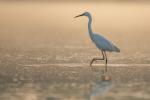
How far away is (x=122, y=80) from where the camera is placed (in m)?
13.5

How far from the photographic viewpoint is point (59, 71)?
14562mm

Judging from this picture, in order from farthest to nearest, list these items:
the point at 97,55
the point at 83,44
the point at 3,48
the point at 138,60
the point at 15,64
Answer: the point at 83,44 < the point at 3,48 < the point at 97,55 < the point at 138,60 < the point at 15,64

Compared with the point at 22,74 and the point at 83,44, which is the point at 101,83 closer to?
the point at 22,74

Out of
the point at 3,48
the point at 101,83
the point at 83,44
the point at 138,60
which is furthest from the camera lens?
the point at 83,44

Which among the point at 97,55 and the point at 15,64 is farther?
the point at 97,55

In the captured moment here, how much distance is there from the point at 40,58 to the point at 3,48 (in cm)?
301

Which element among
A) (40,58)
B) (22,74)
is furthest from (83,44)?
(22,74)

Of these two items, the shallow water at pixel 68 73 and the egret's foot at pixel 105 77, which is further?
the egret's foot at pixel 105 77

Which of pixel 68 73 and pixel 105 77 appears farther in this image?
pixel 68 73

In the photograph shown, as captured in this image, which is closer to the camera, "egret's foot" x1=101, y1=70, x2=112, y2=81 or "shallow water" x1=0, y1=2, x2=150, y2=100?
"shallow water" x1=0, y1=2, x2=150, y2=100

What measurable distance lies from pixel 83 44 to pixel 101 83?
919 cm

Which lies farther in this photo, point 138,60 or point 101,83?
point 138,60

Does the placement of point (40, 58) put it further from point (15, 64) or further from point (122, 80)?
point (122, 80)

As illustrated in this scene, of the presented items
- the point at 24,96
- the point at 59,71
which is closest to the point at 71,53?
the point at 59,71
